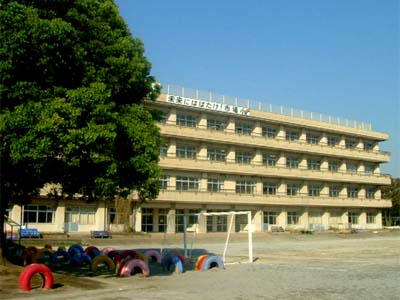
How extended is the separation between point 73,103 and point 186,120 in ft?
132

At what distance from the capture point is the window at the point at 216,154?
53.4 m

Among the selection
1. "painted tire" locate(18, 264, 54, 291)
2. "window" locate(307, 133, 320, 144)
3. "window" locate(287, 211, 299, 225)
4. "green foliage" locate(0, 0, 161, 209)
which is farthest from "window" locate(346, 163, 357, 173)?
"painted tire" locate(18, 264, 54, 291)

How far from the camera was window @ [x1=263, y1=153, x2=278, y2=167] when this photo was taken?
57.9 m

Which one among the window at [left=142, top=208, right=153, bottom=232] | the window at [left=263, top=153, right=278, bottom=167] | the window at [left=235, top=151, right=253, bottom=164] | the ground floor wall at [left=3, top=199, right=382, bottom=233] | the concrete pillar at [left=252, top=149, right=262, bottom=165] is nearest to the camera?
the ground floor wall at [left=3, top=199, right=382, bottom=233]

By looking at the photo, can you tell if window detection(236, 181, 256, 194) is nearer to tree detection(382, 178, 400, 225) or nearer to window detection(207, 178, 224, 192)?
window detection(207, 178, 224, 192)

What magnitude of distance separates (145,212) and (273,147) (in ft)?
53.9

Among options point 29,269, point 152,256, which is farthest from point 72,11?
point 152,256

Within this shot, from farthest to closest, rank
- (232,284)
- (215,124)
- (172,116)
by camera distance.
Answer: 1. (215,124)
2. (172,116)
3. (232,284)

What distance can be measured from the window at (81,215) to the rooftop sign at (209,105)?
12469 millimetres

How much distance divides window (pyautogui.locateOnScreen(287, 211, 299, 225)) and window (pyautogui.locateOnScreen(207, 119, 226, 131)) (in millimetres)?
13462

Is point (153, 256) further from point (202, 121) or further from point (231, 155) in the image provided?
point (231, 155)

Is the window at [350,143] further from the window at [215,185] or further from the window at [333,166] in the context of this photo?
the window at [215,185]

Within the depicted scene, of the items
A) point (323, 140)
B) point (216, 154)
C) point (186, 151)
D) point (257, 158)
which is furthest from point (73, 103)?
point (323, 140)

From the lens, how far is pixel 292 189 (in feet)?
198
